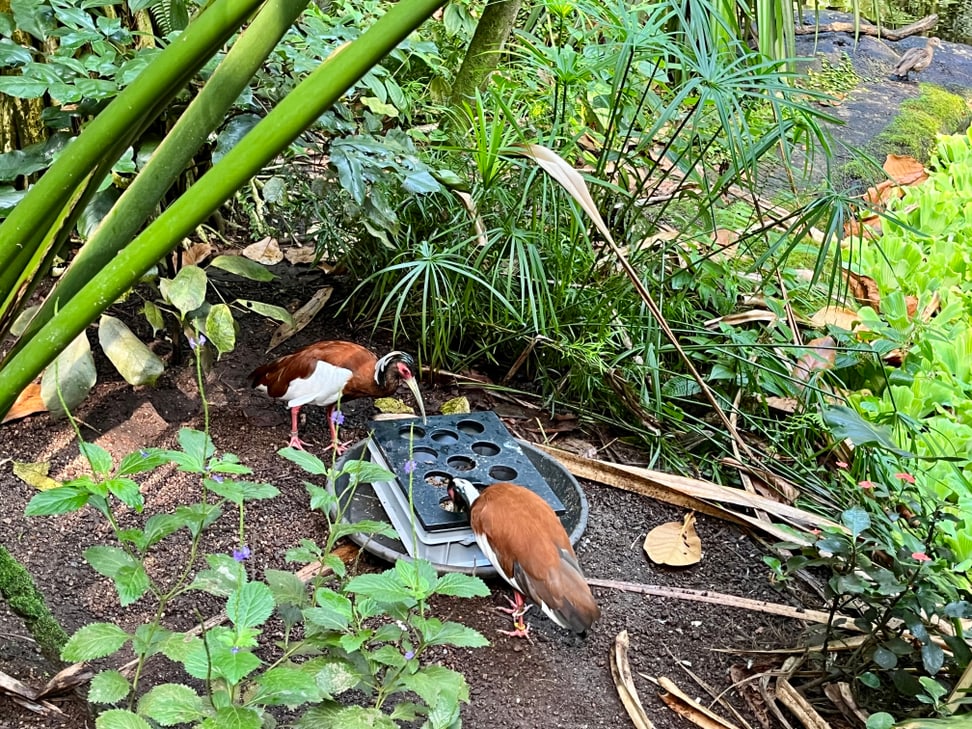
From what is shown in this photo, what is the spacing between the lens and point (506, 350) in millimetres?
3107

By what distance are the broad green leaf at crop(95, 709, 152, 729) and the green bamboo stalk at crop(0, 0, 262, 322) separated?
0.54 meters

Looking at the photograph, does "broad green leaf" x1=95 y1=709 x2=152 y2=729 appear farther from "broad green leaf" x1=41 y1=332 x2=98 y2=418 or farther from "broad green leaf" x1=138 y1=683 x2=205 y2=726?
"broad green leaf" x1=41 y1=332 x2=98 y2=418

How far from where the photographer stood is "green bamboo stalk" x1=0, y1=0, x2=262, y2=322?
79cm

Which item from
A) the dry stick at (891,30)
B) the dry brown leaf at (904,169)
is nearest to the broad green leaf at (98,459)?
the dry brown leaf at (904,169)

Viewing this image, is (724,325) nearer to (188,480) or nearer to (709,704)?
(709,704)

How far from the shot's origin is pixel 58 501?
1.24 m

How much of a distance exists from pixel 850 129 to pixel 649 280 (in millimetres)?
3088

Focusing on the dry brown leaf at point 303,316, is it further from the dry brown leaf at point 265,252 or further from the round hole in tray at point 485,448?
the round hole in tray at point 485,448

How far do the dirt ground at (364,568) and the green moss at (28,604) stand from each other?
0.42 feet

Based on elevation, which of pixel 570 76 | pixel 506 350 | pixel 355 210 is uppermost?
pixel 570 76

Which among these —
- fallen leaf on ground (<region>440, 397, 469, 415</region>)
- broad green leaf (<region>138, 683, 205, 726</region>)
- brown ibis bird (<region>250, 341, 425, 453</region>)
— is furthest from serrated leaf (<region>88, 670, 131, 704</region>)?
fallen leaf on ground (<region>440, 397, 469, 415</region>)

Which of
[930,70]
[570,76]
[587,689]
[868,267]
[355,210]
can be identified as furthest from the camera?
[930,70]

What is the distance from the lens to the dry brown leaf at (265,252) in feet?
11.0

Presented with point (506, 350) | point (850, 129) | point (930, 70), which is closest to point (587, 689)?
point (506, 350)
